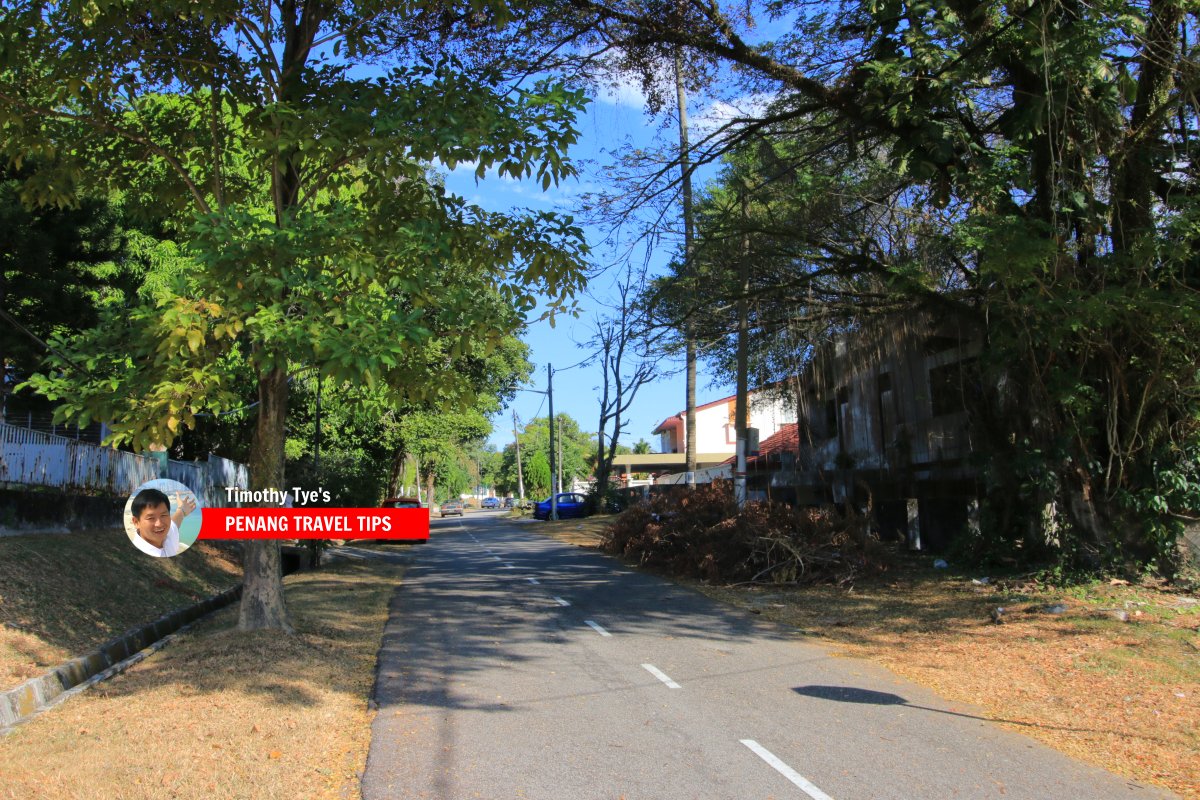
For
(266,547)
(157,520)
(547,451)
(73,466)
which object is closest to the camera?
(157,520)

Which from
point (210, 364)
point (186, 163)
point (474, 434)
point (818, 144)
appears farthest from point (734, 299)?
point (474, 434)

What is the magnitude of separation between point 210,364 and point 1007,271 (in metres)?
8.56

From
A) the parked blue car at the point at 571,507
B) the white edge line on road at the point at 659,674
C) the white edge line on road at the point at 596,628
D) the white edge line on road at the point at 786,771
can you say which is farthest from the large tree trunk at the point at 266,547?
the parked blue car at the point at 571,507

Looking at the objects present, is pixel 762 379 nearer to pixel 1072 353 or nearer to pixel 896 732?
pixel 1072 353

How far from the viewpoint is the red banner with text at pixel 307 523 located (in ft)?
31.8

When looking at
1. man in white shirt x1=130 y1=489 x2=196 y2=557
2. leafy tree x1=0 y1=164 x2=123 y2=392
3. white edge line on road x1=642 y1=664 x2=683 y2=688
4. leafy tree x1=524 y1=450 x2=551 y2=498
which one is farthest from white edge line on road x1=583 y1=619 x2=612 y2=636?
leafy tree x1=524 y1=450 x2=551 y2=498

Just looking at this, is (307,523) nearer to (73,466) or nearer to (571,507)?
(73,466)

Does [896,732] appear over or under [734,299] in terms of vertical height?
under

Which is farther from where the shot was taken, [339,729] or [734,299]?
[734,299]

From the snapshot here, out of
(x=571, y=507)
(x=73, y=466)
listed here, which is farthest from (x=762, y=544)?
(x=571, y=507)

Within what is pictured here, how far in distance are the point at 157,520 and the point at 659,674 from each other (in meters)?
5.09

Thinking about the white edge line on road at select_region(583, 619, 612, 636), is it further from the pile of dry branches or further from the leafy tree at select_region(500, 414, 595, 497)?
the leafy tree at select_region(500, 414, 595, 497)

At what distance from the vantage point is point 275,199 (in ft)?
31.7

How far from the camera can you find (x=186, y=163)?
34.6ft
